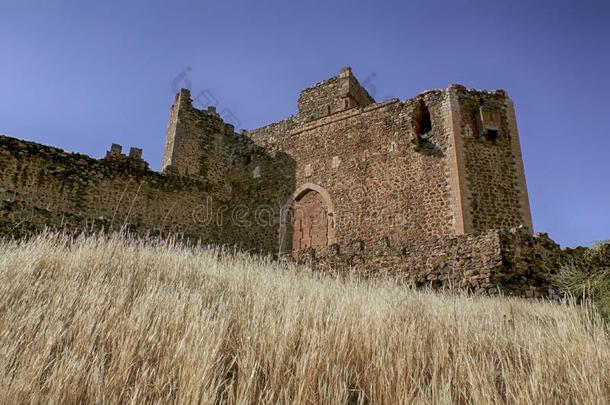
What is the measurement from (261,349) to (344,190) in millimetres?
12644

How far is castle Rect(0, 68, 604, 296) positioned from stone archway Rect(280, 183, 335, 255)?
43 mm

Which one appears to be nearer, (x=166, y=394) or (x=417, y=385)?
(x=166, y=394)

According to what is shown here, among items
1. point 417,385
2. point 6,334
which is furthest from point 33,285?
point 417,385

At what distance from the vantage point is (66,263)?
4617 millimetres

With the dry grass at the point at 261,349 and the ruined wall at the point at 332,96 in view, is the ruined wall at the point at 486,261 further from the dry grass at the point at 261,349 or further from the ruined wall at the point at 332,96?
the ruined wall at the point at 332,96

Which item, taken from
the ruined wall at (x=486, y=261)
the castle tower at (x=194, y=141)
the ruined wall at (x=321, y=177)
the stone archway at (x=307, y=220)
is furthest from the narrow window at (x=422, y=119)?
the castle tower at (x=194, y=141)

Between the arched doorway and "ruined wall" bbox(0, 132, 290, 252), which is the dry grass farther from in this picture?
the arched doorway

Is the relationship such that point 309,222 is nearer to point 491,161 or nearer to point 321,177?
point 321,177

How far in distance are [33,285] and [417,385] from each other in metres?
3.31

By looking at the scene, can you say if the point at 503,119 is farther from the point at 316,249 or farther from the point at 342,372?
the point at 342,372

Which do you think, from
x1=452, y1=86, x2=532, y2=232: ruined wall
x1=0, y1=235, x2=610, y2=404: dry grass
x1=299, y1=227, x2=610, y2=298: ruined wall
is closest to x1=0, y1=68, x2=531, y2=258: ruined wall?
x1=452, y1=86, x2=532, y2=232: ruined wall

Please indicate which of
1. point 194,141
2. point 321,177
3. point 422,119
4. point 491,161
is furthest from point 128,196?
point 491,161

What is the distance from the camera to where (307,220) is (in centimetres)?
1609

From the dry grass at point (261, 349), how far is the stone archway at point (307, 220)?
435 inches
